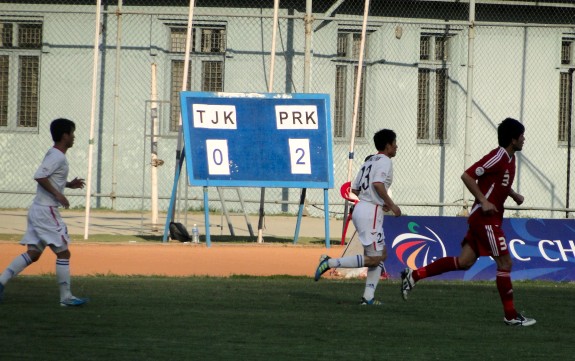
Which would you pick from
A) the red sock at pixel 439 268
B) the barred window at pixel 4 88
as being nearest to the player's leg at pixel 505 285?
the red sock at pixel 439 268

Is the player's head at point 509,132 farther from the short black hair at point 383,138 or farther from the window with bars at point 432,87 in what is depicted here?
the window with bars at point 432,87

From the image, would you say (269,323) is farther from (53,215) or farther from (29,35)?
(29,35)

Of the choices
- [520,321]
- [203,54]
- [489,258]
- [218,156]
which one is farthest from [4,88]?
[520,321]

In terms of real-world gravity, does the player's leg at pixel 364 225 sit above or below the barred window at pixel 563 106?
below

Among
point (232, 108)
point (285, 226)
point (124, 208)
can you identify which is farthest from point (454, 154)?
point (232, 108)

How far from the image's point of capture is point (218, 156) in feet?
62.0

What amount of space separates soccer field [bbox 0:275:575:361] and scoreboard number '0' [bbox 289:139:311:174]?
518cm

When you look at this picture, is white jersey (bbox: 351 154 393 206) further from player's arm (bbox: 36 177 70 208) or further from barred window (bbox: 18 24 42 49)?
barred window (bbox: 18 24 42 49)

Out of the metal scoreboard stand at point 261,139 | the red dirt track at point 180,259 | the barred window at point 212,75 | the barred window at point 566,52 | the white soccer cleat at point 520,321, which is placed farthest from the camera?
the barred window at point 566,52

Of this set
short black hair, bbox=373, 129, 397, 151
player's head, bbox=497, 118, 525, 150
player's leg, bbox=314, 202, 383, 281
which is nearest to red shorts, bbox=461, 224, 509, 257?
player's head, bbox=497, 118, 525, 150

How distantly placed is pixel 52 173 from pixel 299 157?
8744 millimetres

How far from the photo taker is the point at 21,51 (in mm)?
27281

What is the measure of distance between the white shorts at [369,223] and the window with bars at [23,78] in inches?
662

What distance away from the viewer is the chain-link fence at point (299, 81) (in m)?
26.7
